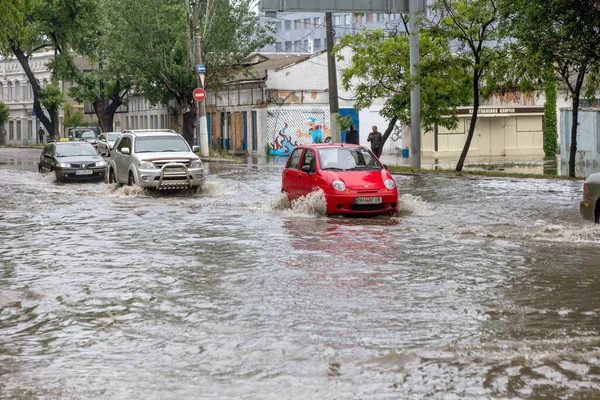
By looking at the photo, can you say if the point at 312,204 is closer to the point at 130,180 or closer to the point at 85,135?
the point at 130,180

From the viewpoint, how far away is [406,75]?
3594 centimetres

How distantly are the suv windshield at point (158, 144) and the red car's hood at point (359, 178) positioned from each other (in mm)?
9016

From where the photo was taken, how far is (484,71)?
33.8 metres

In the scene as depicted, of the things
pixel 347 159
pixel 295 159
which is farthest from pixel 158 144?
pixel 347 159

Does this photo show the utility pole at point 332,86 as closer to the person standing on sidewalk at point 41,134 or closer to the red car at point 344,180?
the red car at point 344,180

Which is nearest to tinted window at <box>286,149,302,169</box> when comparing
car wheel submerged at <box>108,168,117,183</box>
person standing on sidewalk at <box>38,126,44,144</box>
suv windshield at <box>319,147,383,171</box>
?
suv windshield at <box>319,147,383,171</box>

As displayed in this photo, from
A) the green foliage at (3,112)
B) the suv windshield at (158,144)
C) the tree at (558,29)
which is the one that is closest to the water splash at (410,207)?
the tree at (558,29)

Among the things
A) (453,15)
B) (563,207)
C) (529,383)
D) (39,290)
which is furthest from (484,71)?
(529,383)

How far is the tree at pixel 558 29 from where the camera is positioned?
2548 cm

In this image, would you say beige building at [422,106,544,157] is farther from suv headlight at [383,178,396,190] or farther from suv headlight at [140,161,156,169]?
A: suv headlight at [383,178,396,190]

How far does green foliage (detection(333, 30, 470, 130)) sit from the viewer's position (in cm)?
3456

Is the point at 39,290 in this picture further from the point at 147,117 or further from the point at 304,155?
the point at 147,117

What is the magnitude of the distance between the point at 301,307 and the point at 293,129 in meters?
48.2

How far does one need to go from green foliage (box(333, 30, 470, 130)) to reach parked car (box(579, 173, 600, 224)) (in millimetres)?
18645
